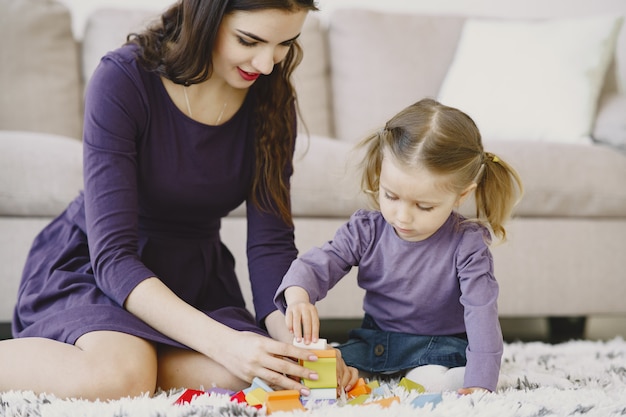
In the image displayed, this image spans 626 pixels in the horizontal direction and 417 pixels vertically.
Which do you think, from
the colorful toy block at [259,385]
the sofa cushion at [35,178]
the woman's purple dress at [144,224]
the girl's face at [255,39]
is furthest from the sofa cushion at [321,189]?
the colorful toy block at [259,385]

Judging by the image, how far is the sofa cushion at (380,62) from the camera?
281 cm

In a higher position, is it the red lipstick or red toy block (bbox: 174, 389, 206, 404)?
the red lipstick

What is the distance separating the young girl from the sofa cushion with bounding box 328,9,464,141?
1.45m

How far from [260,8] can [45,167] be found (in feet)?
2.98

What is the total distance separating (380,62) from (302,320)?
1.84 meters

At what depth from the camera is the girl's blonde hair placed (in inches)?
48.5

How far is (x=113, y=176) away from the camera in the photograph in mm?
1326

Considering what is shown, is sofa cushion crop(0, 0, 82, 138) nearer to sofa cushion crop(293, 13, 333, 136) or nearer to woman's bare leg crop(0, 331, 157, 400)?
sofa cushion crop(293, 13, 333, 136)

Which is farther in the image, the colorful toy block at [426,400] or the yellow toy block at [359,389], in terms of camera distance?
the yellow toy block at [359,389]

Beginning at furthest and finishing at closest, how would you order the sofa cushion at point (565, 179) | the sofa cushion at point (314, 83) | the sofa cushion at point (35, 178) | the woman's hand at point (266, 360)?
1. the sofa cushion at point (314, 83)
2. the sofa cushion at point (565, 179)
3. the sofa cushion at point (35, 178)
4. the woman's hand at point (266, 360)

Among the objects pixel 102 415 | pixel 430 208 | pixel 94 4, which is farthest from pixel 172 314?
pixel 94 4

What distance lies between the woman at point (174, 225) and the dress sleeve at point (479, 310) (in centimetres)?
22

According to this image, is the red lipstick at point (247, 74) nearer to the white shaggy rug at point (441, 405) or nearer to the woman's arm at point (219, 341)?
the woman's arm at point (219, 341)

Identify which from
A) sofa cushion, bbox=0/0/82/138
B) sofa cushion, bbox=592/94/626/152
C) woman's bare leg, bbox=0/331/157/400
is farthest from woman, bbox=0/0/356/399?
sofa cushion, bbox=592/94/626/152
